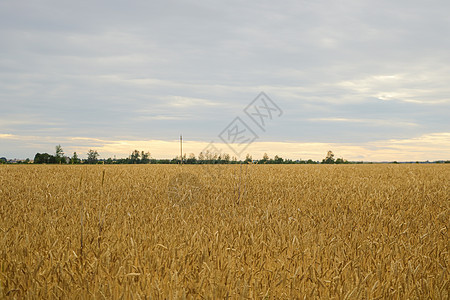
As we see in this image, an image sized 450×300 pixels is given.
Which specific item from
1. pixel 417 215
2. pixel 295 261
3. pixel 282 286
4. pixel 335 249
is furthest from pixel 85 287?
pixel 417 215

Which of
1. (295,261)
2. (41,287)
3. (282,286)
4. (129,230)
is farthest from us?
(129,230)

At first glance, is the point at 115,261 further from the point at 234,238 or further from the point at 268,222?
the point at 268,222

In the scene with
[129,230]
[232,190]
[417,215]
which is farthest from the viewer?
[232,190]

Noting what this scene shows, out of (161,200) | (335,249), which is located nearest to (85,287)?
(335,249)

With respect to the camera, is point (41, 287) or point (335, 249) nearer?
point (41, 287)

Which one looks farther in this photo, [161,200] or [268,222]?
[161,200]

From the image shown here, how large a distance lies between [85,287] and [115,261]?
22.9 inches

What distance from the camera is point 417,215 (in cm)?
527

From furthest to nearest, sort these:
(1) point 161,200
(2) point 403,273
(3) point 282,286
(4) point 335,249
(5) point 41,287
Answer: (1) point 161,200, (4) point 335,249, (2) point 403,273, (3) point 282,286, (5) point 41,287

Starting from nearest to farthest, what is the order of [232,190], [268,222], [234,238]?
[234,238] < [268,222] < [232,190]

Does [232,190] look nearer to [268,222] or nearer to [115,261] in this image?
[268,222]

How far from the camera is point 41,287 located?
2289mm

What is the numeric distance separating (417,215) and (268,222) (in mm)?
2595

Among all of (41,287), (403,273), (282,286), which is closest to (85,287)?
(41,287)
